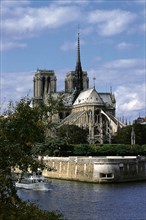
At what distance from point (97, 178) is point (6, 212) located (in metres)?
45.3

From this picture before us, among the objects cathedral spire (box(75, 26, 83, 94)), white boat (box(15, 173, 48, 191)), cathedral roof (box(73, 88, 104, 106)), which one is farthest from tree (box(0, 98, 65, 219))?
cathedral spire (box(75, 26, 83, 94))

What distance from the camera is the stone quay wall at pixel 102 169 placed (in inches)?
2264

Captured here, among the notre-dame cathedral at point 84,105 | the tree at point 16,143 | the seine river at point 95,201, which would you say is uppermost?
the notre-dame cathedral at point 84,105

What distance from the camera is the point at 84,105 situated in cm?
14375

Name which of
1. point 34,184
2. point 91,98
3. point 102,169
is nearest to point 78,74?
point 91,98

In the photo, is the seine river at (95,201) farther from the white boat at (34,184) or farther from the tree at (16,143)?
the tree at (16,143)

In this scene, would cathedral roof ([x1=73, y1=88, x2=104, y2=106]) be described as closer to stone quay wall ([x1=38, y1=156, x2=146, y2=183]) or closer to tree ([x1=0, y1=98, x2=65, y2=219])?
stone quay wall ([x1=38, y1=156, x2=146, y2=183])

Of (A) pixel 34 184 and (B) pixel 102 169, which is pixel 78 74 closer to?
(B) pixel 102 169

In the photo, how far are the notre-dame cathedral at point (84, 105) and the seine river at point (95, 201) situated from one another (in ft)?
200

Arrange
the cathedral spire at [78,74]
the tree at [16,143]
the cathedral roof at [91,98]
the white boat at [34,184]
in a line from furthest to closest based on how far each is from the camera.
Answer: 1. the cathedral spire at [78,74]
2. the cathedral roof at [91,98]
3. the white boat at [34,184]
4. the tree at [16,143]

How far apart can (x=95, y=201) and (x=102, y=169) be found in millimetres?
19111

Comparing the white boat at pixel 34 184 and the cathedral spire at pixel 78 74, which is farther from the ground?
the cathedral spire at pixel 78 74

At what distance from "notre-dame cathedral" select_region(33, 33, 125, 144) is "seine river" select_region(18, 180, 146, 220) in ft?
200

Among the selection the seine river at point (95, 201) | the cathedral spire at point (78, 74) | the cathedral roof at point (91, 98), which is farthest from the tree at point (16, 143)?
the cathedral spire at point (78, 74)
